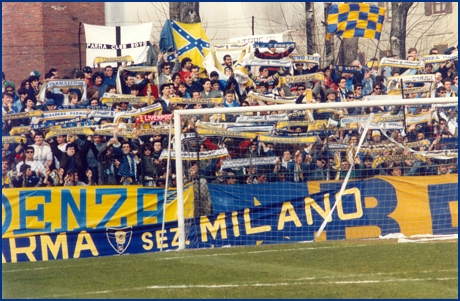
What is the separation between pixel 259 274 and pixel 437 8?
97.4 feet

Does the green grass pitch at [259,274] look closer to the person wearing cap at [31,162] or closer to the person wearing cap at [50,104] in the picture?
the person wearing cap at [31,162]

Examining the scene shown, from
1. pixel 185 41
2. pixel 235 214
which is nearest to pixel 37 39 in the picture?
pixel 185 41

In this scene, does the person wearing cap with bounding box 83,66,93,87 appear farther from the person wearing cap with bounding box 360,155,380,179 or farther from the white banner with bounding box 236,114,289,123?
the person wearing cap with bounding box 360,155,380,179

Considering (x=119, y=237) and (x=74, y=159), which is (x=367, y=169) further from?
(x=74, y=159)

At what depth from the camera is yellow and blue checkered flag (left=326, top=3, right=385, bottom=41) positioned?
18609mm

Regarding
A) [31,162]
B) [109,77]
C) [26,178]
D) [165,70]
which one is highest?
[165,70]

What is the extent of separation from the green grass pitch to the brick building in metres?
18.9

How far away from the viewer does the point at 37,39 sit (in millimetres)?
30188

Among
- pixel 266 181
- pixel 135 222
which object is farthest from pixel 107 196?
pixel 266 181

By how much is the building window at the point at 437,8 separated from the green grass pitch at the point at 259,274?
2514cm

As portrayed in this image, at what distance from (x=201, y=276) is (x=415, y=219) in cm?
531

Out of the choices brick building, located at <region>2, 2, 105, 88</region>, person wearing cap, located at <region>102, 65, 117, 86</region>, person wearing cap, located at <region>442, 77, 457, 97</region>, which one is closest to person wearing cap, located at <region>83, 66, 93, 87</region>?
person wearing cap, located at <region>102, 65, 117, 86</region>

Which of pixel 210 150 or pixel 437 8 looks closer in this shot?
pixel 210 150

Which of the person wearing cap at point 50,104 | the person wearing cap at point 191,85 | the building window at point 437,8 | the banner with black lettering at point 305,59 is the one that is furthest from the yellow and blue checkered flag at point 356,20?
the building window at point 437,8
